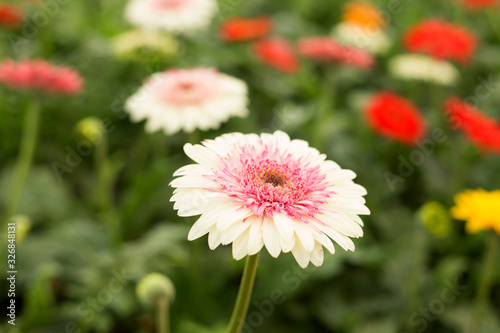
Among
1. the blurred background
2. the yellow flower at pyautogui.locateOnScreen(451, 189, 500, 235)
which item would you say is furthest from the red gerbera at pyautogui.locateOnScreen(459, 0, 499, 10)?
the yellow flower at pyautogui.locateOnScreen(451, 189, 500, 235)

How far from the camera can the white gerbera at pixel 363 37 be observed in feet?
8.13

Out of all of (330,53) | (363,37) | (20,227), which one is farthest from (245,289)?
(363,37)

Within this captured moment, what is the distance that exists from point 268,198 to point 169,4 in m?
1.61

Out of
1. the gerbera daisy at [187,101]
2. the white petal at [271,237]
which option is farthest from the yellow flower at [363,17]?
the white petal at [271,237]

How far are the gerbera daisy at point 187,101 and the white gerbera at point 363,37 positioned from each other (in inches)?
45.3

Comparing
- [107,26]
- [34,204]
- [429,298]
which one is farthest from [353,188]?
[107,26]

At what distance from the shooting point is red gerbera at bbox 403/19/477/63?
2.24 metres

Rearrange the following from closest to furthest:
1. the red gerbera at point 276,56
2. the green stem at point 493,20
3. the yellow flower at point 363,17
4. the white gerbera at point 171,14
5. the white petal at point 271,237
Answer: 1. the white petal at point 271,237
2. the white gerbera at point 171,14
3. the red gerbera at point 276,56
4. the yellow flower at point 363,17
5. the green stem at point 493,20

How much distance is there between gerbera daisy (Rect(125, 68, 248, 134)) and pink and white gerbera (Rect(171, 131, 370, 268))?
1.62 feet

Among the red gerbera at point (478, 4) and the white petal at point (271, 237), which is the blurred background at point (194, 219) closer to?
the red gerbera at point (478, 4)

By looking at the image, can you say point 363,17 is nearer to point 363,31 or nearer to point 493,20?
point 363,31

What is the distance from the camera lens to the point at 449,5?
11.5ft

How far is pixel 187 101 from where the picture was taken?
4.67 ft

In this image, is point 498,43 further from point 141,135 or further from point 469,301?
point 141,135
